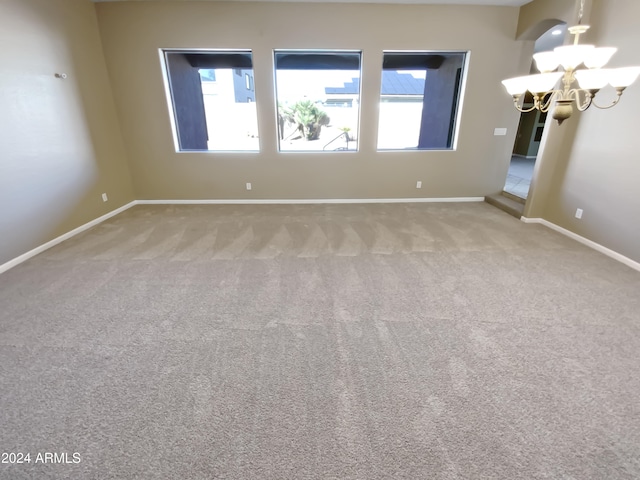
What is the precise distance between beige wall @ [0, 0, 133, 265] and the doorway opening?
6.55 meters

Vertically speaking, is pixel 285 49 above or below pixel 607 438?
above

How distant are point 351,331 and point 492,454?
103cm

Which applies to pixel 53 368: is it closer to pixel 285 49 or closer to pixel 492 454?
pixel 492 454

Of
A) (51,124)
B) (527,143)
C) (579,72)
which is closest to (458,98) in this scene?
(579,72)

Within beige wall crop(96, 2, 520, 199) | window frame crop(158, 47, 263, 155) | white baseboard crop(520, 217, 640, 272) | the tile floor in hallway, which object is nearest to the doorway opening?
the tile floor in hallway

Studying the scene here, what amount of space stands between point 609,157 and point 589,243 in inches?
38.3

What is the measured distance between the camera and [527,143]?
9.38 meters

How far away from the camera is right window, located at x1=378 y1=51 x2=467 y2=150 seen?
4.71 meters

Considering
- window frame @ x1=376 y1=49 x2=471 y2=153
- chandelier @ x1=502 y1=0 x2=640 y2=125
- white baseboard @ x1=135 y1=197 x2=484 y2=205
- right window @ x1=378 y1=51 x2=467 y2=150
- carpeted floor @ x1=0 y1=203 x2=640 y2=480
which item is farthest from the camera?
white baseboard @ x1=135 y1=197 x2=484 y2=205

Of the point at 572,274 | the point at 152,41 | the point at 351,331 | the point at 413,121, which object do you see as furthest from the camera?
the point at 413,121

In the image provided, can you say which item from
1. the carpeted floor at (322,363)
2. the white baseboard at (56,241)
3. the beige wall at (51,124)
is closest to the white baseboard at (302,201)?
the white baseboard at (56,241)

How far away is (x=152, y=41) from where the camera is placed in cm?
430

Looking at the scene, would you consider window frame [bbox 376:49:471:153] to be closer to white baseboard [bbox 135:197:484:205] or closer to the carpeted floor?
white baseboard [bbox 135:197:484:205]

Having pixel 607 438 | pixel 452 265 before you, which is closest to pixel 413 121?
pixel 452 265
